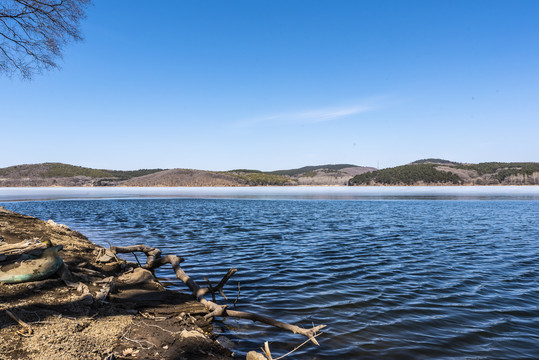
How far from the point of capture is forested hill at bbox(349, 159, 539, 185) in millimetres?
152000

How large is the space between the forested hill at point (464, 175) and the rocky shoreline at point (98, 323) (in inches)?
7153

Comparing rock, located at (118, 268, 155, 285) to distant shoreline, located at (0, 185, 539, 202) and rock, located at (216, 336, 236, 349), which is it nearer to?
rock, located at (216, 336, 236, 349)

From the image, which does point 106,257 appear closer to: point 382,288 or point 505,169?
point 382,288

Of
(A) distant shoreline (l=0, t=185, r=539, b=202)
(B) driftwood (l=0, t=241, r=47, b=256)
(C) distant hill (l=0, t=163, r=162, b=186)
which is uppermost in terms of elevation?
(C) distant hill (l=0, t=163, r=162, b=186)

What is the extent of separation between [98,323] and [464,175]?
20321 centimetres

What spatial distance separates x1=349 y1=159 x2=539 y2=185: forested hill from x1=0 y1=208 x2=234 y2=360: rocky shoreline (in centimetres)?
18169

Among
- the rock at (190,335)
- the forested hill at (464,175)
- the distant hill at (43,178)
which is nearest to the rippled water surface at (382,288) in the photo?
the rock at (190,335)

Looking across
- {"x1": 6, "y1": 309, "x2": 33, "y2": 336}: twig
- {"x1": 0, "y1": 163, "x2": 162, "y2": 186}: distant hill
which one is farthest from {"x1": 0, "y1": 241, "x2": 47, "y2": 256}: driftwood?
{"x1": 0, "y1": 163, "x2": 162, "y2": 186}: distant hill

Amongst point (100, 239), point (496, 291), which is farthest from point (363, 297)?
point (100, 239)

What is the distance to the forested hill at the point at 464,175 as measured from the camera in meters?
152

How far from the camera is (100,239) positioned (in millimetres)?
18844

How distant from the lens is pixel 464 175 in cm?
17600

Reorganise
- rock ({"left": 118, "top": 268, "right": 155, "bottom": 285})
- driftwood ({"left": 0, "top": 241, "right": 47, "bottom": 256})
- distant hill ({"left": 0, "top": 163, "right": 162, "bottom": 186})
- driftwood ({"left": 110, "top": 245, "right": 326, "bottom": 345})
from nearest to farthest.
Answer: driftwood ({"left": 110, "top": 245, "right": 326, "bottom": 345})
driftwood ({"left": 0, "top": 241, "right": 47, "bottom": 256})
rock ({"left": 118, "top": 268, "right": 155, "bottom": 285})
distant hill ({"left": 0, "top": 163, "right": 162, "bottom": 186})

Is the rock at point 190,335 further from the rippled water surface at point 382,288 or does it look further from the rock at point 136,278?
the rock at point 136,278
